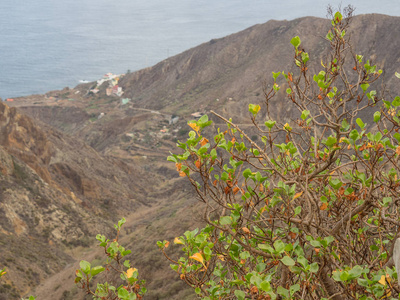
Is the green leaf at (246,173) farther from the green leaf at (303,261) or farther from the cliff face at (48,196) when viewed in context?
the cliff face at (48,196)

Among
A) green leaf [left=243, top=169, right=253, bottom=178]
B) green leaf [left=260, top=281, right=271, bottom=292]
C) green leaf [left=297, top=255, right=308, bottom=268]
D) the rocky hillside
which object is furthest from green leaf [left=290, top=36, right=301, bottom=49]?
green leaf [left=260, top=281, right=271, bottom=292]

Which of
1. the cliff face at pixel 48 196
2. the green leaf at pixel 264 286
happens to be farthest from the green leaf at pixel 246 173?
the cliff face at pixel 48 196

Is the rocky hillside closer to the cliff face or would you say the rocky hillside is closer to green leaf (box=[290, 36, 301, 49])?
the cliff face

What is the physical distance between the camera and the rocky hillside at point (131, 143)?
31.3 meters

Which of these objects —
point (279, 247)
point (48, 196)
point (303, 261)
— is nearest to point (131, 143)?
point (48, 196)

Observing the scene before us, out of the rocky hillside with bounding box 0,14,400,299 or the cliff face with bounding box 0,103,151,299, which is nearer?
the cliff face with bounding box 0,103,151,299

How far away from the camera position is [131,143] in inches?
2886

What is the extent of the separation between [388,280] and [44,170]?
146 feet

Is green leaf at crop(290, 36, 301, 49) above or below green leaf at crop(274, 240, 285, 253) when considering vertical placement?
above

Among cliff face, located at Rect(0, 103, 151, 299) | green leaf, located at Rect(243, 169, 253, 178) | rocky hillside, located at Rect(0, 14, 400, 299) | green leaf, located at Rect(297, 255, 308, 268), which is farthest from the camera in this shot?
rocky hillside, located at Rect(0, 14, 400, 299)

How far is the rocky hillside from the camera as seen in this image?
31.3 m

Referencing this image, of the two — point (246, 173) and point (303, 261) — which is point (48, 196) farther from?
point (303, 261)

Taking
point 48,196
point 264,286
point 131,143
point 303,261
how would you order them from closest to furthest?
point 264,286
point 303,261
point 48,196
point 131,143

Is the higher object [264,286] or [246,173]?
[246,173]
